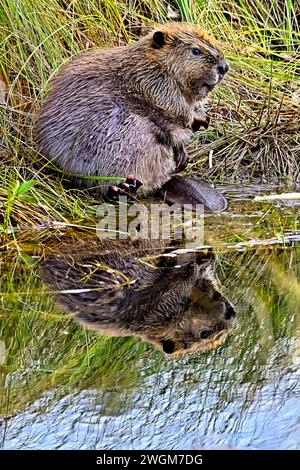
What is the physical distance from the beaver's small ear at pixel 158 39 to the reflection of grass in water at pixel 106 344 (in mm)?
1504

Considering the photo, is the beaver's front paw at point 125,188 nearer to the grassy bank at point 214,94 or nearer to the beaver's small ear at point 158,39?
the grassy bank at point 214,94

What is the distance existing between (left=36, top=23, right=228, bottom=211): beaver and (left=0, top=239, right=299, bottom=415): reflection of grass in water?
3.52 feet

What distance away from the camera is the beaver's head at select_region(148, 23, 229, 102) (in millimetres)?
4781

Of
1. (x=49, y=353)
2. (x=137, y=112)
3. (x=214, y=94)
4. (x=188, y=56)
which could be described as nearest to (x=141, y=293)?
(x=49, y=353)

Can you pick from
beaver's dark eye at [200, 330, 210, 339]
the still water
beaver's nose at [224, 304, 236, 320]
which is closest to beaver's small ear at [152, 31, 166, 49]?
the still water

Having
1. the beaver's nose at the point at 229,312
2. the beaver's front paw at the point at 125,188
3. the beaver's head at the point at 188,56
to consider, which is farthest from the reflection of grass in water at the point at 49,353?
the beaver's head at the point at 188,56

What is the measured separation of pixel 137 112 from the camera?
4738mm

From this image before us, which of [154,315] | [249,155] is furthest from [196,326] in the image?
[249,155]

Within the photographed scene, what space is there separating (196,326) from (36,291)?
643 millimetres

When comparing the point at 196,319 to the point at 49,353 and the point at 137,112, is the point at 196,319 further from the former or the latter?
the point at 137,112

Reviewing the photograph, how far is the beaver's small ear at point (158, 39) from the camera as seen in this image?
4777 millimetres

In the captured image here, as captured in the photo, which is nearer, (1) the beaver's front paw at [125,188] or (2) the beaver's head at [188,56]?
(1) the beaver's front paw at [125,188]

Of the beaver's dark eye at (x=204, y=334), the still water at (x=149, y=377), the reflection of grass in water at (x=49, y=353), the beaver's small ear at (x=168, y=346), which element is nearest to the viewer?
the still water at (x=149, y=377)

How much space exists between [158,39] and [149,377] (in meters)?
2.48
